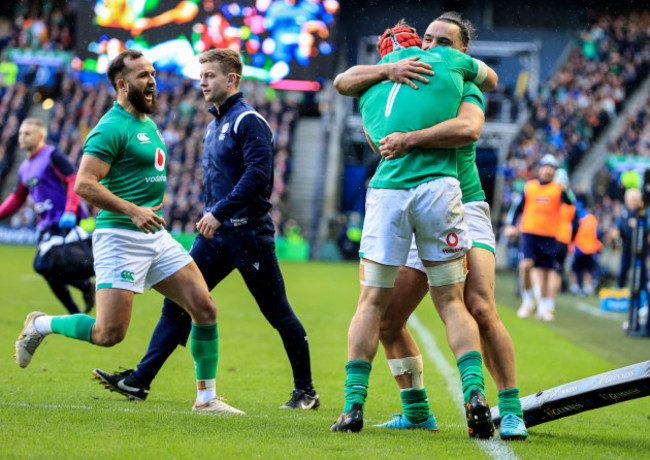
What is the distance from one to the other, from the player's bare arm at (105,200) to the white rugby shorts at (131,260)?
0.65 feet

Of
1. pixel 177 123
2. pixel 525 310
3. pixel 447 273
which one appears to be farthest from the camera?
pixel 177 123

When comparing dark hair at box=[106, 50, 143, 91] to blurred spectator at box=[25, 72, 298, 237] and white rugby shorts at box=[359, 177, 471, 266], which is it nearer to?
white rugby shorts at box=[359, 177, 471, 266]

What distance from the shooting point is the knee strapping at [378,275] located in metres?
4.32

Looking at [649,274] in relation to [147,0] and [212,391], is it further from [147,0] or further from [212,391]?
[147,0]

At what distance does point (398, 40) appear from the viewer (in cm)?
463

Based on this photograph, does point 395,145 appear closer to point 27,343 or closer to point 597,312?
point 27,343

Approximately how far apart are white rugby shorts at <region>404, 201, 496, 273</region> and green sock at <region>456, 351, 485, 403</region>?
576mm

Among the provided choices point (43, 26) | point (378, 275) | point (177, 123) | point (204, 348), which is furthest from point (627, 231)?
point (43, 26)

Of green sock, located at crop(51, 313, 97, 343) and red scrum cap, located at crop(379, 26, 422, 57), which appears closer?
red scrum cap, located at crop(379, 26, 422, 57)

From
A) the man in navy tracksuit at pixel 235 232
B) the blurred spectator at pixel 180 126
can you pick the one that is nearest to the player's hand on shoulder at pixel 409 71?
the man in navy tracksuit at pixel 235 232

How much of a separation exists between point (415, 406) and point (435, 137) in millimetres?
1507

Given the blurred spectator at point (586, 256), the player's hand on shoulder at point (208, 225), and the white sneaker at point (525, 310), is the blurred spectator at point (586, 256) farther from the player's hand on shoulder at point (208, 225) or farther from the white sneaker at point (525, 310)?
the player's hand on shoulder at point (208, 225)

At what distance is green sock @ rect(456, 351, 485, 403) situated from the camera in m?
4.16

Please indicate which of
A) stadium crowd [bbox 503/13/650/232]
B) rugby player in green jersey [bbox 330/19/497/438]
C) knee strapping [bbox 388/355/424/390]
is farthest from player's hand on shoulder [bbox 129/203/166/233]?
stadium crowd [bbox 503/13/650/232]
